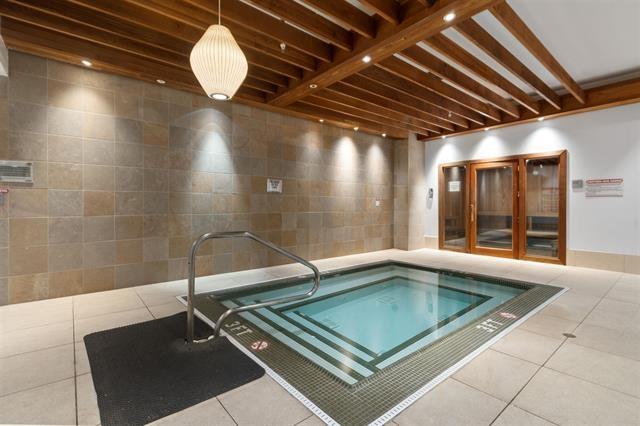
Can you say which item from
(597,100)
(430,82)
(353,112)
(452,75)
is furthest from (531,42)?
(353,112)

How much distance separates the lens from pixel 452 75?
436 centimetres

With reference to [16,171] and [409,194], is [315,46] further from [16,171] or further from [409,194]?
[409,194]

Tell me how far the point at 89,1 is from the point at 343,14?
2379mm

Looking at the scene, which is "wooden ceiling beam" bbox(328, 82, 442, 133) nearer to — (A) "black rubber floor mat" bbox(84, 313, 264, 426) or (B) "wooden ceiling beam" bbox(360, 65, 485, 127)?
(B) "wooden ceiling beam" bbox(360, 65, 485, 127)

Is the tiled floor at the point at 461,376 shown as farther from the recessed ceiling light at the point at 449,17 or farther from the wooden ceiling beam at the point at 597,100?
the wooden ceiling beam at the point at 597,100

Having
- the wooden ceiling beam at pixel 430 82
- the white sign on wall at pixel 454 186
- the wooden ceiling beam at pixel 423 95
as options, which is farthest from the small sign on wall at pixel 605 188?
the white sign on wall at pixel 454 186

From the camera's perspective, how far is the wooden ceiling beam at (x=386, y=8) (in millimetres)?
2809

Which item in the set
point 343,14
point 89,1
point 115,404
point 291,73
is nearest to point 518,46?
point 343,14

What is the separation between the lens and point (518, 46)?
4.05 meters

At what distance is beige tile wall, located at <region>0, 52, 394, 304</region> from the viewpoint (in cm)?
363

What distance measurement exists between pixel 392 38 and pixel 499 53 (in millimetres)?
1588

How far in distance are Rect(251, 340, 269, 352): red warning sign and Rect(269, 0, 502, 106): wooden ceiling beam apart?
3204 millimetres

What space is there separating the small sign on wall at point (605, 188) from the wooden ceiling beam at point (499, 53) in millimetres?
1773

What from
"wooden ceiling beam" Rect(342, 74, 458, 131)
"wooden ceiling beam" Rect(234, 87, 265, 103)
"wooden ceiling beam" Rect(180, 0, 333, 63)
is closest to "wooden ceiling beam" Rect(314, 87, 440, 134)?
"wooden ceiling beam" Rect(342, 74, 458, 131)
